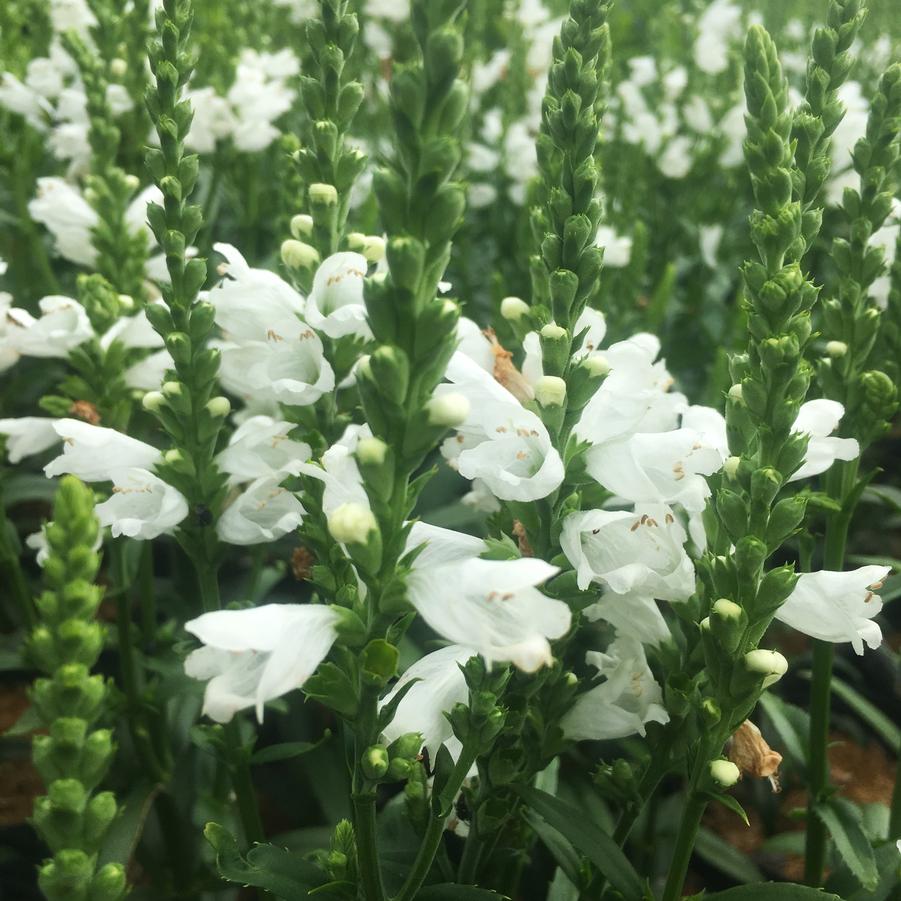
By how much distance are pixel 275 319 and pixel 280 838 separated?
1575mm

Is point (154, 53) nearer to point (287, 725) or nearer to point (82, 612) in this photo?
point (82, 612)

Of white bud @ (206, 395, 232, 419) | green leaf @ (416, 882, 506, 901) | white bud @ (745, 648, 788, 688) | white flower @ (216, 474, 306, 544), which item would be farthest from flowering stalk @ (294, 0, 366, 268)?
green leaf @ (416, 882, 506, 901)

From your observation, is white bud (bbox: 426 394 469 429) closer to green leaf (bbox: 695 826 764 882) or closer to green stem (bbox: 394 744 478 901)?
green stem (bbox: 394 744 478 901)

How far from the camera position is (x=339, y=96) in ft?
5.81

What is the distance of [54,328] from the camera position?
2338 mm

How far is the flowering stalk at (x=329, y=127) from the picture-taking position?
5.61ft

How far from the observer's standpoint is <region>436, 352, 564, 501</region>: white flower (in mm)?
1486

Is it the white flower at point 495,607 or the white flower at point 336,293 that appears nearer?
the white flower at point 495,607

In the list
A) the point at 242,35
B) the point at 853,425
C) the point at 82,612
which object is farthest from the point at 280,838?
the point at 242,35

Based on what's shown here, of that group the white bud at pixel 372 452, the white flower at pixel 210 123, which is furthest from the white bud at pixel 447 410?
the white flower at pixel 210 123

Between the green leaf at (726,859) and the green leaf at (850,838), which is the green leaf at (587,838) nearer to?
the green leaf at (850,838)

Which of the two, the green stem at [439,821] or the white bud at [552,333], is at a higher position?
the white bud at [552,333]

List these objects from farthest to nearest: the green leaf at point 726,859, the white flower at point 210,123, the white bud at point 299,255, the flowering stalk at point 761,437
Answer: the white flower at point 210,123 < the green leaf at point 726,859 < the white bud at point 299,255 < the flowering stalk at point 761,437

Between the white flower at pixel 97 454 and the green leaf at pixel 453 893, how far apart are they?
0.98 metres
